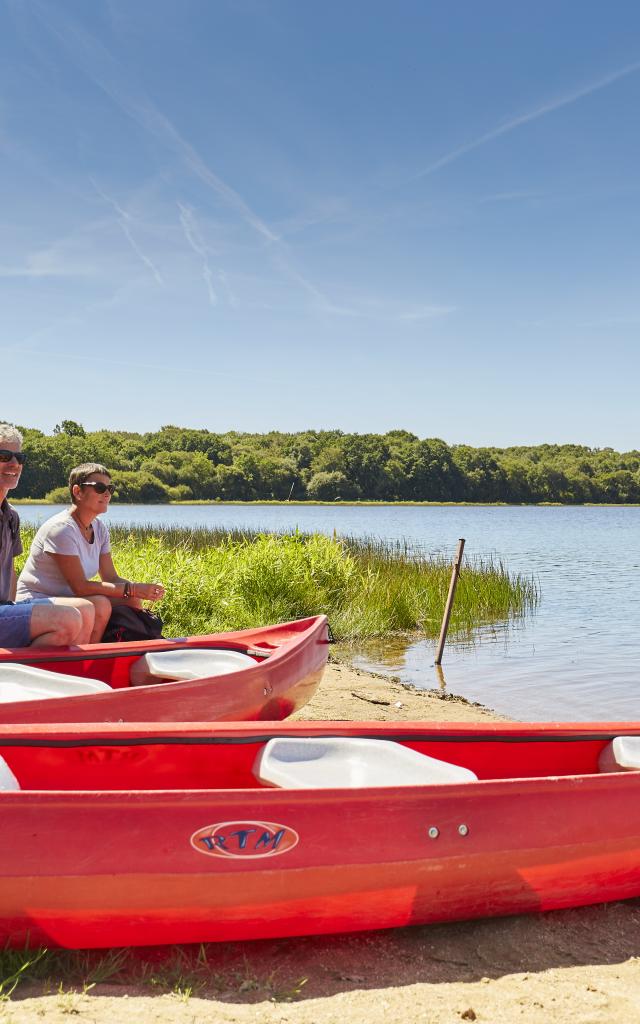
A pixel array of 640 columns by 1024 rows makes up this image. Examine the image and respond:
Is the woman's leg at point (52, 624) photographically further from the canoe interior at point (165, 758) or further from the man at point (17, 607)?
the canoe interior at point (165, 758)

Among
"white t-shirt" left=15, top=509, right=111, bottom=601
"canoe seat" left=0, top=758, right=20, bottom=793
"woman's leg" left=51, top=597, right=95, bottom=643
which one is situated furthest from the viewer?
"white t-shirt" left=15, top=509, right=111, bottom=601

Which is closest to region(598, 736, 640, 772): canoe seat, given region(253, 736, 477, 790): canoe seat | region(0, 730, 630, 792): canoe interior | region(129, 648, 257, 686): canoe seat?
region(0, 730, 630, 792): canoe interior

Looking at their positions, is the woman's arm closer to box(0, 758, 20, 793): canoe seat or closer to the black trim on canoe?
the black trim on canoe

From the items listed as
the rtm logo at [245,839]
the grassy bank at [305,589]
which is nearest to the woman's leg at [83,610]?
the rtm logo at [245,839]

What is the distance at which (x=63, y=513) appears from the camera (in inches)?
216

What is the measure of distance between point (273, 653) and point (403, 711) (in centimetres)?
210

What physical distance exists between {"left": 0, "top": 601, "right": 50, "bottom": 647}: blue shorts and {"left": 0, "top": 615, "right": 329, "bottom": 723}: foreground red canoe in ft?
0.29

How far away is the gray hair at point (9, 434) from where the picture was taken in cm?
498

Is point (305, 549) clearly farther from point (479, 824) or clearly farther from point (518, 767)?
point (479, 824)

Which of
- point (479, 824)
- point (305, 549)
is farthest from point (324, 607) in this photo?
point (479, 824)

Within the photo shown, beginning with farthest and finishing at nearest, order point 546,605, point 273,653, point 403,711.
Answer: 1. point 546,605
2. point 403,711
3. point 273,653

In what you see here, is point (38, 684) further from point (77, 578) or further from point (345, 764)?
point (345, 764)

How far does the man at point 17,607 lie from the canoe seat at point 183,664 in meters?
0.48

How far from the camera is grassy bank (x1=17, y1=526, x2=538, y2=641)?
365 inches
